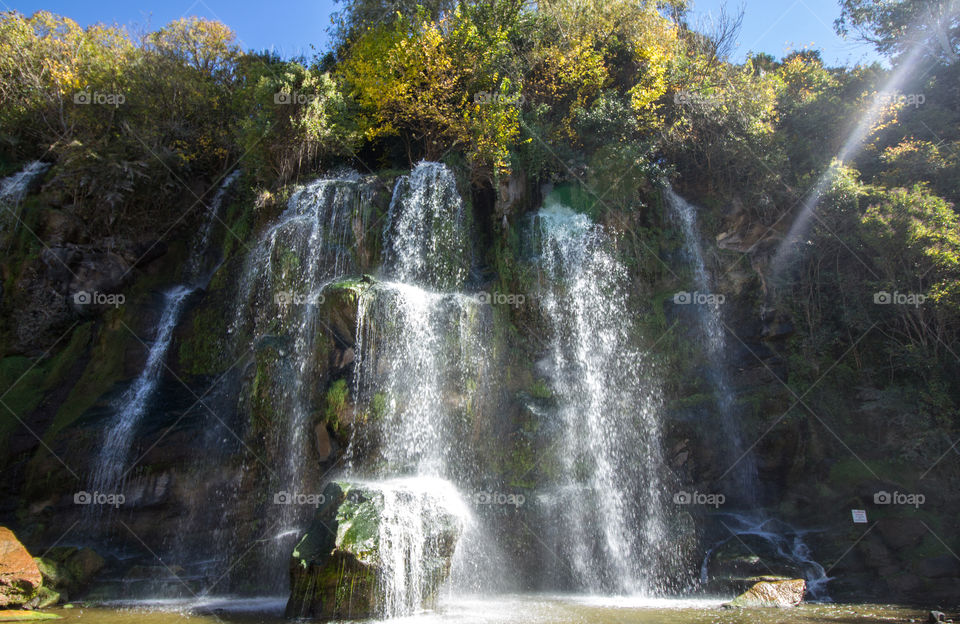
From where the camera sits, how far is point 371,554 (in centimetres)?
854

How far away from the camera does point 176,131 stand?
19.3m

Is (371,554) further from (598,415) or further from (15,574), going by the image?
(598,415)

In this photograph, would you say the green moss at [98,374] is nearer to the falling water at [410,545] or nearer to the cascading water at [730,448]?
Result: the falling water at [410,545]

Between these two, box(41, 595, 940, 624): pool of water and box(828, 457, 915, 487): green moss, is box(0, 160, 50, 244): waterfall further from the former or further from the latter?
box(828, 457, 915, 487): green moss

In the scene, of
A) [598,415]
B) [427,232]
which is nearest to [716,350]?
[598,415]

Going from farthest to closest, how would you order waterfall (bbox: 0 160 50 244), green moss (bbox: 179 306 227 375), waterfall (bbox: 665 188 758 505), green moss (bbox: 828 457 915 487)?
waterfall (bbox: 0 160 50 244), green moss (bbox: 179 306 227 375), waterfall (bbox: 665 188 758 505), green moss (bbox: 828 457 915 487)

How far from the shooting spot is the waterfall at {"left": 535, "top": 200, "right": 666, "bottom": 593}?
452 inches

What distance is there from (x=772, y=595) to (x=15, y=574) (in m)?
12.4

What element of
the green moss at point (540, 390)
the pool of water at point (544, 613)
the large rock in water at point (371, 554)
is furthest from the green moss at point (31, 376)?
the green moss at point (540, 390)

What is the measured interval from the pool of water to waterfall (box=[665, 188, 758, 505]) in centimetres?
387

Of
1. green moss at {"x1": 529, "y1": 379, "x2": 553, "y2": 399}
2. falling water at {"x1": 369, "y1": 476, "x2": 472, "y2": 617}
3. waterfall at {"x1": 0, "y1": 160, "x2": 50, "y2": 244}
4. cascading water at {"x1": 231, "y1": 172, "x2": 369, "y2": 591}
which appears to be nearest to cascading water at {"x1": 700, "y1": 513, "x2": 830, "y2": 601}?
green moss at {"x1": 529, "y1": 379, "x2": 553, "y2": 399}

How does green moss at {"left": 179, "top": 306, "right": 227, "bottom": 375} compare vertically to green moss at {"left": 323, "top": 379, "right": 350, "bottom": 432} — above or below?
above

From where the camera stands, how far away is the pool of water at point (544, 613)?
8.01 metres

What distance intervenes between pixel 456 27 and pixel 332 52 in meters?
7.55
